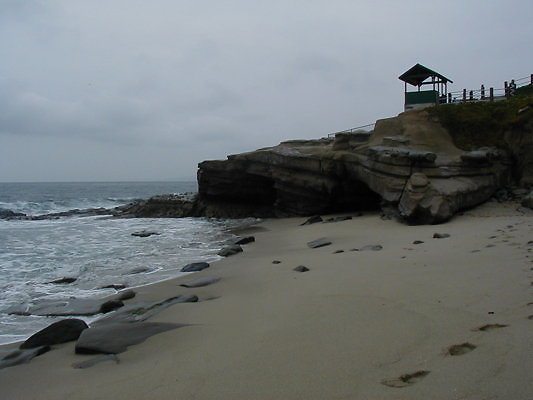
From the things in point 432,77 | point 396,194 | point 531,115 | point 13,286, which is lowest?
point 13,286

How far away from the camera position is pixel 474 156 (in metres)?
15.2

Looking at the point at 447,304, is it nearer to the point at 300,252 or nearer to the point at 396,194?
the point at 300,252

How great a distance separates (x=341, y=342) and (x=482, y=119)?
16.9 m

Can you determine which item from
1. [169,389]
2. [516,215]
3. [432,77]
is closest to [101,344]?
[169,389]

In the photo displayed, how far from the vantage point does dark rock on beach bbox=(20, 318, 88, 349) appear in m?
5.44

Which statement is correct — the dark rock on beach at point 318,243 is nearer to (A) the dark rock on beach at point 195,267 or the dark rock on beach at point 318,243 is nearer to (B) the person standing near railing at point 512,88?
(A) the dark rock on beach at point 195,267

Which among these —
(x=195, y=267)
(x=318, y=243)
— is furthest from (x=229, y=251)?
(x=318, y=243)

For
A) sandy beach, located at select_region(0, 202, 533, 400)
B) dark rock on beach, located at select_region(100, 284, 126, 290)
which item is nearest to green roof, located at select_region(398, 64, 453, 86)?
sandy beach, located at select_region(0, 202, 533, 400)

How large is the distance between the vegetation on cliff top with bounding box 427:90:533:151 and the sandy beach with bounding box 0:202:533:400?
10825mm

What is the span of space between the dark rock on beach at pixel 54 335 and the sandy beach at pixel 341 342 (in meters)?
0.22

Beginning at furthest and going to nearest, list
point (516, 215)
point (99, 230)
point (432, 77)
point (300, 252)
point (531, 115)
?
1. point (432, 77)
2. point (99, 230)
3. point (531, 115)
4. point (516, 215)
5. point (300, 252)

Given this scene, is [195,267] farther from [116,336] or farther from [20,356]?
[20,356]

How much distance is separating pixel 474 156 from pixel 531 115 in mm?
3327

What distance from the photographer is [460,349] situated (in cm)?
344
